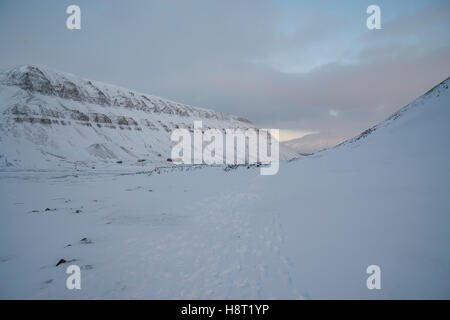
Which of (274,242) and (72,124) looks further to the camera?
(72,124)

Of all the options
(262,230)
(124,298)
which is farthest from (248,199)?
(124,298)

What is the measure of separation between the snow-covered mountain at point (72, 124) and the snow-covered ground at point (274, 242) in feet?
129

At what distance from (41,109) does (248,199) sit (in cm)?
7201

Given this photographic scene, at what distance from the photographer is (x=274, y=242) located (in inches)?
231

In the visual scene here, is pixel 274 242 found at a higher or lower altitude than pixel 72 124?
lower

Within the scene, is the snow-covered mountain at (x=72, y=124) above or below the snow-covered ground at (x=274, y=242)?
above

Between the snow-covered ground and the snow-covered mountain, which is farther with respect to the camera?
the snow-covered mountain

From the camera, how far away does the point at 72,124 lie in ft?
197

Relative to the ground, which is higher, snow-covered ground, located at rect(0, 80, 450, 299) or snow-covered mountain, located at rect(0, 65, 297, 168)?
snow-covered mountain, located at rect(0, 65, 297, 168)

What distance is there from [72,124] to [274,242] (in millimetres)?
74312

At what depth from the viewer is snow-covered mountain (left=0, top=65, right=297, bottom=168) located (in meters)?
44.0

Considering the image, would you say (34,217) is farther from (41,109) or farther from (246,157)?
(246,157)

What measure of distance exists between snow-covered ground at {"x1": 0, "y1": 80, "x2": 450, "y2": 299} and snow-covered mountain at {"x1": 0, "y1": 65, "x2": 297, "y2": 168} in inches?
1553

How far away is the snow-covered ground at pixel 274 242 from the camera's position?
381 cm
